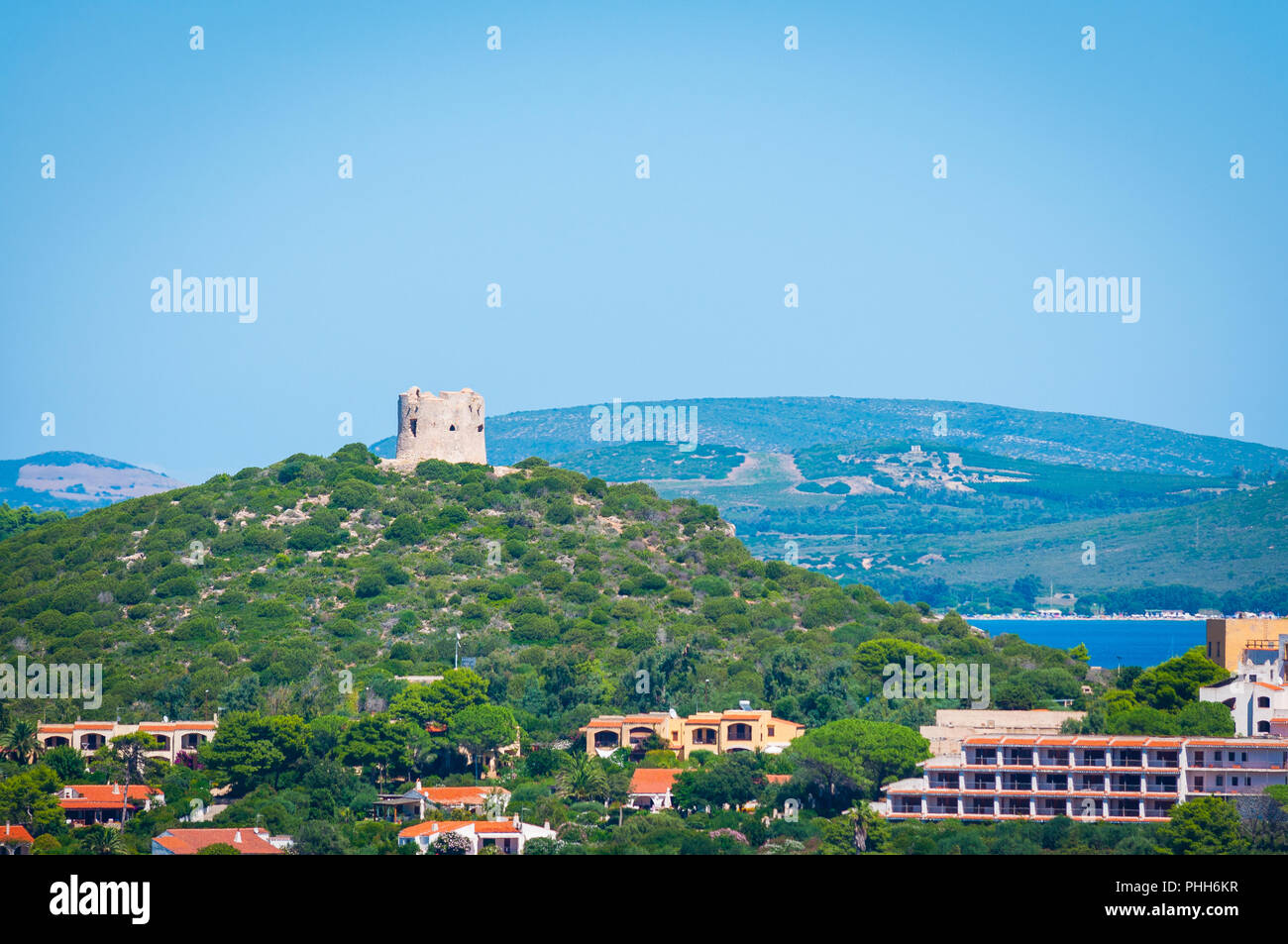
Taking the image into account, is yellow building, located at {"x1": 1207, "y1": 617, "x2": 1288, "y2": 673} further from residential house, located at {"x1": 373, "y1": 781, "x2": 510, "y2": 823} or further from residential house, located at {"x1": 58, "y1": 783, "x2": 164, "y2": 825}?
residential house, located at {"x1": 58, "y1": 783, "x2": 164, "y2": 825}

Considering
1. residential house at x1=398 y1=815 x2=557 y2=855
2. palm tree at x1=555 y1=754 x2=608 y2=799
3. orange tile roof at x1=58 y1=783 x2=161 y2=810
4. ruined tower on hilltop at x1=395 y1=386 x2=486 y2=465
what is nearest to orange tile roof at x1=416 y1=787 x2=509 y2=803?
palm tree at x1=555 y1=754 x2=608 y2=799

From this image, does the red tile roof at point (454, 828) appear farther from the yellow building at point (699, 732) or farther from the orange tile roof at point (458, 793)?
the yellow building at point (699, 732)

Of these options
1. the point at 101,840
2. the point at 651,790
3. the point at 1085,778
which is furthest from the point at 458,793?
the point at 1085,778

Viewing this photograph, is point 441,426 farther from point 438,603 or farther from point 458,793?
point 458,793

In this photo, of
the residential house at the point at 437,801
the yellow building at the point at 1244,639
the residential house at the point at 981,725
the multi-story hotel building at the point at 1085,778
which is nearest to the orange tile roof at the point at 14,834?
the residential house at the point at 437,801

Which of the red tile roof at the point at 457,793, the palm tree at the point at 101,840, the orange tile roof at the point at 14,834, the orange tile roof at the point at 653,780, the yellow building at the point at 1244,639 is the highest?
the yellow building at the point at 1244,639
